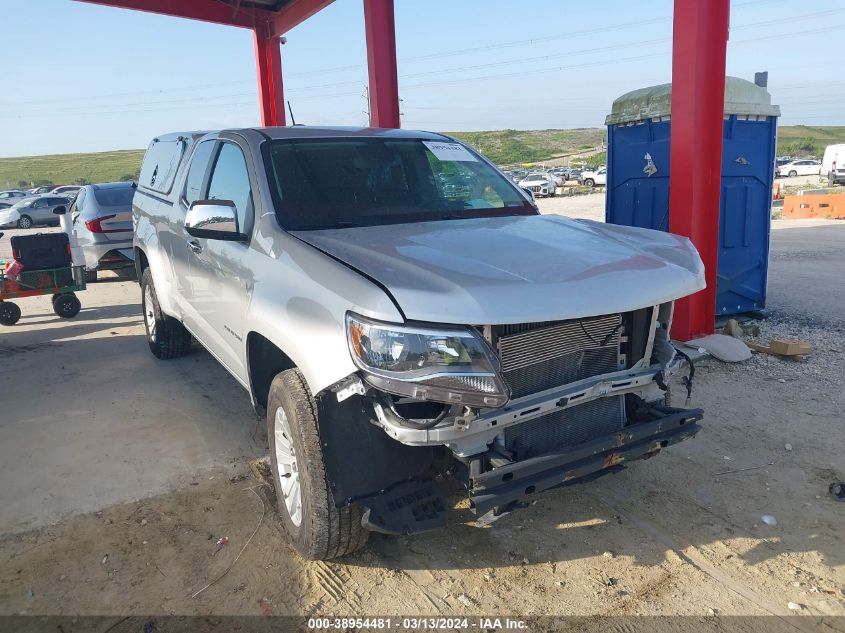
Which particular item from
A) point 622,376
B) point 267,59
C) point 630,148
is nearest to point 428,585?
point 622,376

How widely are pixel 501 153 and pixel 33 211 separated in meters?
78.8

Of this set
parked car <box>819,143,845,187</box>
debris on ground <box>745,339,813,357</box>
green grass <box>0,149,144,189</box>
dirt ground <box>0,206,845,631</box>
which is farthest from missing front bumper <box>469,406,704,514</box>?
green grass <box>0,149,144,189</box>

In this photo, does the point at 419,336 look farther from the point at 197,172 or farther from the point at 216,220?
the point at 197,172

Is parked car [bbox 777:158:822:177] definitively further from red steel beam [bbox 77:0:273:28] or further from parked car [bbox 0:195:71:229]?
parked car [bbox 0:195:71:229]

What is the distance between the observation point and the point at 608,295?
8.51ft

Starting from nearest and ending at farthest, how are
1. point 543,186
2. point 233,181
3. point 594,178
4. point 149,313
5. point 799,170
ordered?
point 233,181
point 149,313
point 543,186
point 594,178
point 799,170

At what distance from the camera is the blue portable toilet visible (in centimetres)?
655

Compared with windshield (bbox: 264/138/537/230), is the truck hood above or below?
below

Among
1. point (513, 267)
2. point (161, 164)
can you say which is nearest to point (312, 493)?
point (513, 267)

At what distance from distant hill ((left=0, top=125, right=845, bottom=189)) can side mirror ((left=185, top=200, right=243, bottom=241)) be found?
6835 cm

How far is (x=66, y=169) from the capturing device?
92500 mm

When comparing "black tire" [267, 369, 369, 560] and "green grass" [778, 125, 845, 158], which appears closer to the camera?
"black tire" [267, 369, 369, 560]

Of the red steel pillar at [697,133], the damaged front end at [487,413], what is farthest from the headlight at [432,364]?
the red steel pillar at [697,133]

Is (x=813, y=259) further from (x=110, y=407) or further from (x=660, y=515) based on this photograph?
(x=110, y=407)
